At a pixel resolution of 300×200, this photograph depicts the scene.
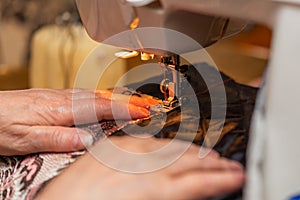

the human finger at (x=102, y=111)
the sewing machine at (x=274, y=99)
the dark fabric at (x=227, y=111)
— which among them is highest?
the sewing machine at (x=274, y=99)

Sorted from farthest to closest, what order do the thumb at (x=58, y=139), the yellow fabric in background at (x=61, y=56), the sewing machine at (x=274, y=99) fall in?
the yellow fabric in background at (x=61, y=56) < the thumb at (x=58, y=139) < the sewing machine at (x=274, y=99)

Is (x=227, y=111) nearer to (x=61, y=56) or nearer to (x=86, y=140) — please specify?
(x=86, y=140)

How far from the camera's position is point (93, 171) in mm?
626

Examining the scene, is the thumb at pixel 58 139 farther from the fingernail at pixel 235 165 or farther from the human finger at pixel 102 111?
the fingernail at pixel 235 165

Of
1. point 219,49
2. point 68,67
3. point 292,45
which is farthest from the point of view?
point 219,49

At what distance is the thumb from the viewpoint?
73 centimetres

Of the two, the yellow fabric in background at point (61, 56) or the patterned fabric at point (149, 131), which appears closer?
the patterned fabric at point (149, 131)

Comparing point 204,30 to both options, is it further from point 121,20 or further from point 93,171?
point 93,171

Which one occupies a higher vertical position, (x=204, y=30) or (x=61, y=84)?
(x=204, y=30)

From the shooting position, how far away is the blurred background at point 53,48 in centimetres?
174

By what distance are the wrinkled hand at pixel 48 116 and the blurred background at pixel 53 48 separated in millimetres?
786

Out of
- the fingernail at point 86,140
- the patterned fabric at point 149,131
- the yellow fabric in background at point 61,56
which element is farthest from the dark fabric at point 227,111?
the yellow fabric in background at point 61,56

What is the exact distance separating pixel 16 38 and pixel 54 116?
63.3 inches

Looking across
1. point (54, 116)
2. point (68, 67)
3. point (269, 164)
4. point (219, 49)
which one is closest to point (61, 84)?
point (68, 67)
